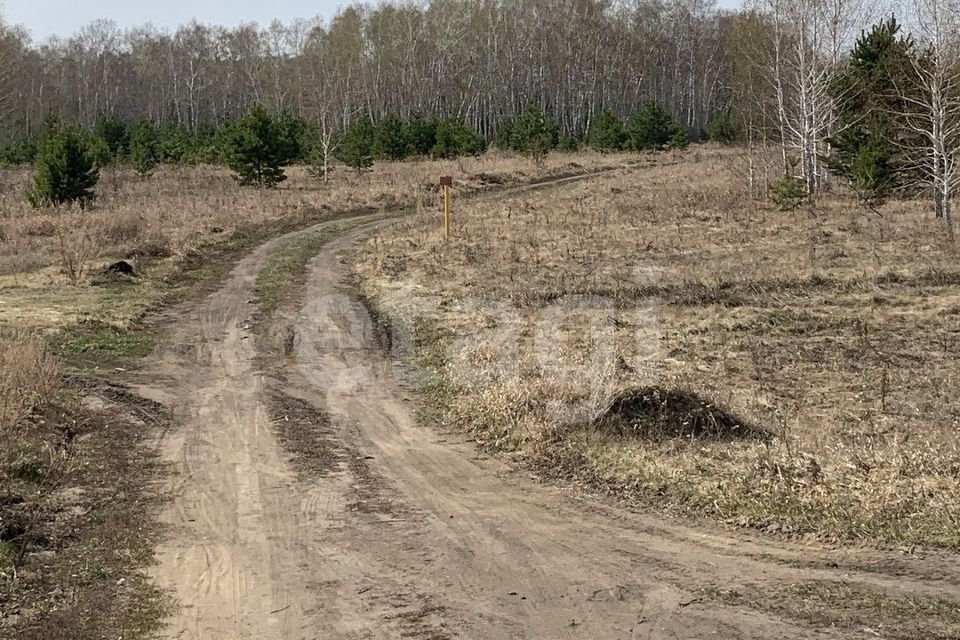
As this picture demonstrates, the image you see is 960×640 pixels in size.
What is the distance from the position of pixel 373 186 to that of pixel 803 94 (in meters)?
17.1

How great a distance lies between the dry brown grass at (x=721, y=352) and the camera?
6.86 metres

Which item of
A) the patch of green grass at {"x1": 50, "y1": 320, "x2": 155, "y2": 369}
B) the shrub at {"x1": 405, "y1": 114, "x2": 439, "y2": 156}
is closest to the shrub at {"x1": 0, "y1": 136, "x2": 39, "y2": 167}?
the shrub at {"x1": 405, "y1": 114, "x2": 439, "y2": 156}

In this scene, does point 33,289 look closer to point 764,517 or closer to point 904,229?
point 764,517

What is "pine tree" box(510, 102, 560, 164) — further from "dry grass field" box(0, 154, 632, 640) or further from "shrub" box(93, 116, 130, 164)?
"shrub" box(93, 116, 130, 164)

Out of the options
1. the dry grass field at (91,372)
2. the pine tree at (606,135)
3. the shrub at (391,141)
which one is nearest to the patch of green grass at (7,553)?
the dry grass field at (91,372)

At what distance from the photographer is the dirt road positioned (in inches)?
197

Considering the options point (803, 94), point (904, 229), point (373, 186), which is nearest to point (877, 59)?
point (803, 94)

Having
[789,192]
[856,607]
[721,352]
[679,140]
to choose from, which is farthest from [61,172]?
[679,140]

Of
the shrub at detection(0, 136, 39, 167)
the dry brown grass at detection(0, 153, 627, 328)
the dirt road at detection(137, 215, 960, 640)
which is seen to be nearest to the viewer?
the dirt road at detection(137, 215, 960, 640)

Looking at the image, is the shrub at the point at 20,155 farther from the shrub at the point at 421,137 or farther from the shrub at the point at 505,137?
the shrub at the point at 505,137

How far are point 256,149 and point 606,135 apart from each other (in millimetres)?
25247

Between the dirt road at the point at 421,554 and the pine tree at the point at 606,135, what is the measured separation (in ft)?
149

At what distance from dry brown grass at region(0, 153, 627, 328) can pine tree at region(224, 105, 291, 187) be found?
1063mm

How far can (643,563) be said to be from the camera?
5777 mm
